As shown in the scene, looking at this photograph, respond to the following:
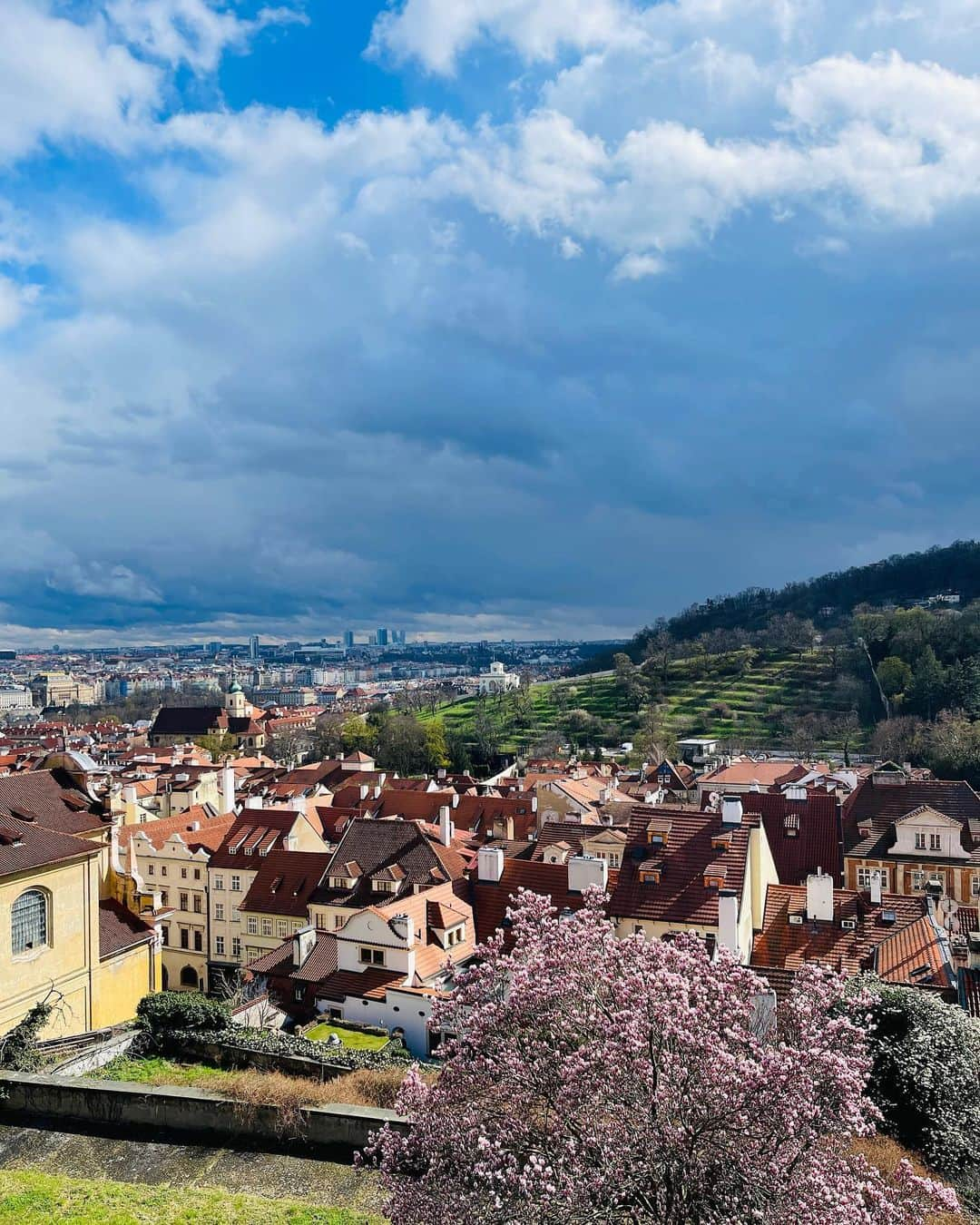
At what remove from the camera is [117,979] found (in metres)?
30.7

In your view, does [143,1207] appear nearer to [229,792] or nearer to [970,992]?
[970,992]

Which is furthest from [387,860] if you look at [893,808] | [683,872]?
[893,808]

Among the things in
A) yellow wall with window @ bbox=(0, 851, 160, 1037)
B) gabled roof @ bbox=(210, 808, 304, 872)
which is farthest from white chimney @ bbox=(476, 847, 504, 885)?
gabled roof @ bbox=(210, 808, 304, 872)

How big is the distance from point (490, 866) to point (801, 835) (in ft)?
55.0

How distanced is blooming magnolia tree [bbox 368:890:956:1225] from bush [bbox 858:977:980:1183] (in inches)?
318

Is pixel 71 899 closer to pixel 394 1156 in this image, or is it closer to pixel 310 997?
pixel 310 997

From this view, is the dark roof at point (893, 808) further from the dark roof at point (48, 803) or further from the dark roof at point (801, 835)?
the dark roof at point (48, 803)

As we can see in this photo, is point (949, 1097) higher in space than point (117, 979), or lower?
higher

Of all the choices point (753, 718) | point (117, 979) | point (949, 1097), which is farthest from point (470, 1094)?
point (753, 718)

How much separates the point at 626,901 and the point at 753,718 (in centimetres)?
9264

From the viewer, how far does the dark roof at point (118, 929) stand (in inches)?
1216

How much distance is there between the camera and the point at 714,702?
126250mm

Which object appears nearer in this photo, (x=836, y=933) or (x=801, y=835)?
(x=836, y=933)

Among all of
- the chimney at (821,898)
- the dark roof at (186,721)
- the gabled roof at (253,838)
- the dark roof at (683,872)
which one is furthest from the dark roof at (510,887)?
the dark roof at (186,721)
